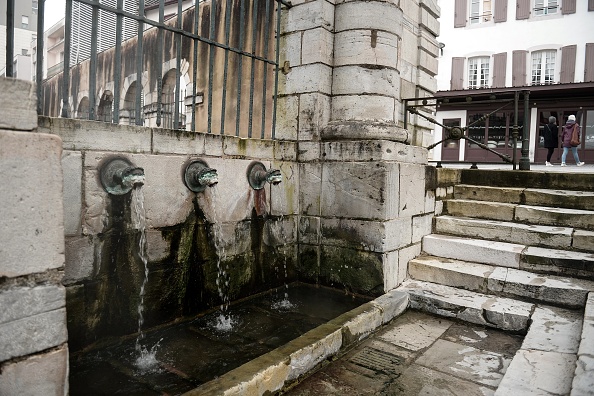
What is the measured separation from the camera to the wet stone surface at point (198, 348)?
2617 millimetres

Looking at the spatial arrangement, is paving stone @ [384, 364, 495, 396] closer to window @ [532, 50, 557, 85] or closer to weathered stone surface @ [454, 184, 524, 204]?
weathered stone surface @ [454, 184, 524, 204]

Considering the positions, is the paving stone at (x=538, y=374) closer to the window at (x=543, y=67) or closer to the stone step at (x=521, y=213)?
the stone step at (x=521, y=213)

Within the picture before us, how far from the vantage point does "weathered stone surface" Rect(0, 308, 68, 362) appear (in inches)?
69.1

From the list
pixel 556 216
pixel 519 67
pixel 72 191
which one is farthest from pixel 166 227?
pixel 519 67

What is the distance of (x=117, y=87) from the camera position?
3.22 m

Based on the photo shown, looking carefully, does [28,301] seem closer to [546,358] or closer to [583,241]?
[546,358]

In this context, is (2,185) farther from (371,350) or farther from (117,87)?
(371,350)

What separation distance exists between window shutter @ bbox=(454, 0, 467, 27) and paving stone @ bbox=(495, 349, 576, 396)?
22.7 m

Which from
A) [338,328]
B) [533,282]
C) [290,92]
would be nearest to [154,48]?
[290,92]

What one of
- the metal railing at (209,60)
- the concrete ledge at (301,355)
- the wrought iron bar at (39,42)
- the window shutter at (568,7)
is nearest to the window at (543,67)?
the window shutter at (568,7)

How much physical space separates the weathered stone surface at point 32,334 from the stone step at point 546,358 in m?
2.48

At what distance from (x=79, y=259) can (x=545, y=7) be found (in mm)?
23730

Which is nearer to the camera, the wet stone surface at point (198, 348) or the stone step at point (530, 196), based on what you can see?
the wet stone surface at point (198, 348)

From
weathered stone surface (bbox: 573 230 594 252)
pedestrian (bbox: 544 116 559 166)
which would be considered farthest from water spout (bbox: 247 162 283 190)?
pedestrian (bbox: 544 116 559 166)
